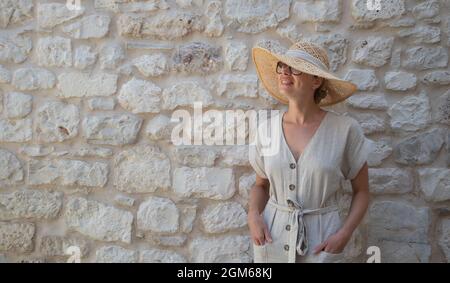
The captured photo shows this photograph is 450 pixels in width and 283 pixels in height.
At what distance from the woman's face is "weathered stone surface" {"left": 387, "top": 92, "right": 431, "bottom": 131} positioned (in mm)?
752

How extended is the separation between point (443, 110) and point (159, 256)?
71.2 inches

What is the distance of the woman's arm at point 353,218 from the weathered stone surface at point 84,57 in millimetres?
1658

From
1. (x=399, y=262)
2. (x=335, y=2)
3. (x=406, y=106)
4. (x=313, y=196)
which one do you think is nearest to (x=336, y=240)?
(x=313, y=196)

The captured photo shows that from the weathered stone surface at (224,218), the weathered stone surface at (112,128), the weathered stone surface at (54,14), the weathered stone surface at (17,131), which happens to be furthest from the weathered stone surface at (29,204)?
the weathered stone surface at (54,14)

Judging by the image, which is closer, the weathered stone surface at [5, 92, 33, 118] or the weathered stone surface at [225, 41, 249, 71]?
the weathered stone surface at [225, 41, 249, 71]

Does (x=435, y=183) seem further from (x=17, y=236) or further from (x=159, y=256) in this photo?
(x=17, y=236)

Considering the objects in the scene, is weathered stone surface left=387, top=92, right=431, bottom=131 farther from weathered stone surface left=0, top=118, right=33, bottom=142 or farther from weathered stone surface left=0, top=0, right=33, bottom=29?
weathered stone surface left=0, top=0, right=33, bottom=29

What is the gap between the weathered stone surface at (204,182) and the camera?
276cm

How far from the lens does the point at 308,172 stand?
6.89 feet

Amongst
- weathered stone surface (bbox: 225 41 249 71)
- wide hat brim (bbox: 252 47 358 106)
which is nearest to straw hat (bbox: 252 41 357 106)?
wide hat brim (bbox: 252 47 358 106)

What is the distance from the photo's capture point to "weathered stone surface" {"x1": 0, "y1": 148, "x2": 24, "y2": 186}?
289 cm

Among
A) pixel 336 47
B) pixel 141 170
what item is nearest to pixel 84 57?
pixel 141 170

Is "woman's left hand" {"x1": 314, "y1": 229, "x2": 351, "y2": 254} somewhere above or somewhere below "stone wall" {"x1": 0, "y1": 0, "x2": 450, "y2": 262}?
below
